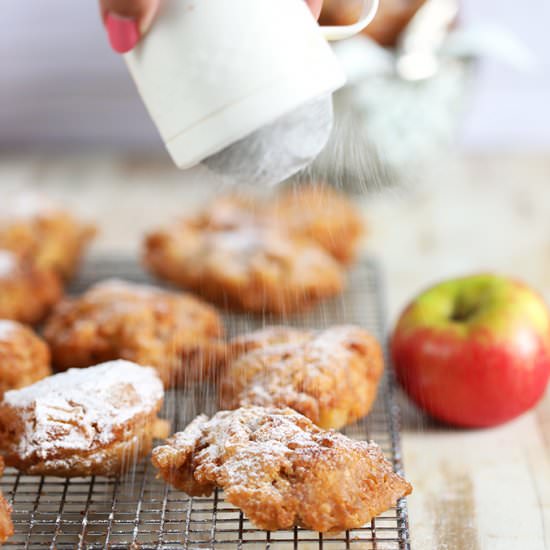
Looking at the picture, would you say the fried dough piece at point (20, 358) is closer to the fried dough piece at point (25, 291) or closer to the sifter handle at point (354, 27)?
the fried dough piece at point (25, 291)

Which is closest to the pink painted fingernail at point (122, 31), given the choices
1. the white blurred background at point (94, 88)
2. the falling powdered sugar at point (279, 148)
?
the falling powdered sugar at point (279, 148)

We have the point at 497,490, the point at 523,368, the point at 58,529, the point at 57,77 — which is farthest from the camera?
the point at 57,77

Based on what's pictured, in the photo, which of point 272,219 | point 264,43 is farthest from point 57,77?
point 264,43

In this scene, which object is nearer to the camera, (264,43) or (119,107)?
(264,43)

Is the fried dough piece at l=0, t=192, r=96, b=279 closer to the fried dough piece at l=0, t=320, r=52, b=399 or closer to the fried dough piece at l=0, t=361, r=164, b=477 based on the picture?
the fried dough piece at l=0, t=320, r=52, b=399

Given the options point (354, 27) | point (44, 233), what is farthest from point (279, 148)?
point (44, 233)

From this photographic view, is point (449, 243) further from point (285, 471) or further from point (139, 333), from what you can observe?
point (285, 471)

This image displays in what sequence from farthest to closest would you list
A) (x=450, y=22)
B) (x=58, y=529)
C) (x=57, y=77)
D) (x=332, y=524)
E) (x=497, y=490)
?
(x=57, y=77), (x=450, y=22), (x=497, y=490), (x=58, y=529), (x=332, y=524)

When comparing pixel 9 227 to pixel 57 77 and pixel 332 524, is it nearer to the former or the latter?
pixel 57 77
